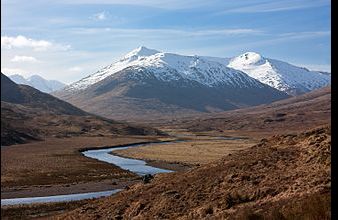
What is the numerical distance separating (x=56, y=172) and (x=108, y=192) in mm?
23059

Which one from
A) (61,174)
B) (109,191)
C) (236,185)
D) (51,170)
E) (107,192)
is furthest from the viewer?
(51,170)

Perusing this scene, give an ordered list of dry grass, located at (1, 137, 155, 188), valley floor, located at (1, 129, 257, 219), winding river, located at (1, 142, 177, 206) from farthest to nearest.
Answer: dry grass, located at (1, 137, 155, 188) < valley floor, located at (1, 129, 257, 219) < winding river, located at (1, 142, 177, 206)

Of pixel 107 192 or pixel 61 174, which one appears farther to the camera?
pixel 61 174

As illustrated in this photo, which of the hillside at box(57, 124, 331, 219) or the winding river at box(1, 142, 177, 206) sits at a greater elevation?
the hillside at box(57, 124, 331, 219)

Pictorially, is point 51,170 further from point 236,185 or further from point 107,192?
point 236,185

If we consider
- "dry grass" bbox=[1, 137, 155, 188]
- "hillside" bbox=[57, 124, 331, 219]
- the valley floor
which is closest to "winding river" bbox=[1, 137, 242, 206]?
the valley floor

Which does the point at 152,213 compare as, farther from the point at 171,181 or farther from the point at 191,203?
the point at 171,181

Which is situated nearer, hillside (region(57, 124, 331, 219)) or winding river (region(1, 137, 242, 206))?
hillside (region(57, 124, 331, 219))

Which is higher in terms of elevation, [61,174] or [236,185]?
[236,185]

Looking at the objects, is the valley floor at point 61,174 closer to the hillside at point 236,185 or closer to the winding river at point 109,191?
the winding river at point 109,191

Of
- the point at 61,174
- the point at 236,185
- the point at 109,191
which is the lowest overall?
the point at 61,174

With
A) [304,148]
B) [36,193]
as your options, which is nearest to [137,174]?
[36,193]

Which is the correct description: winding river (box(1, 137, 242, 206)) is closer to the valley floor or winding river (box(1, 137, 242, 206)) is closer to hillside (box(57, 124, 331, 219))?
the valley floor

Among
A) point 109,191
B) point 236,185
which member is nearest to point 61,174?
point 109,191
